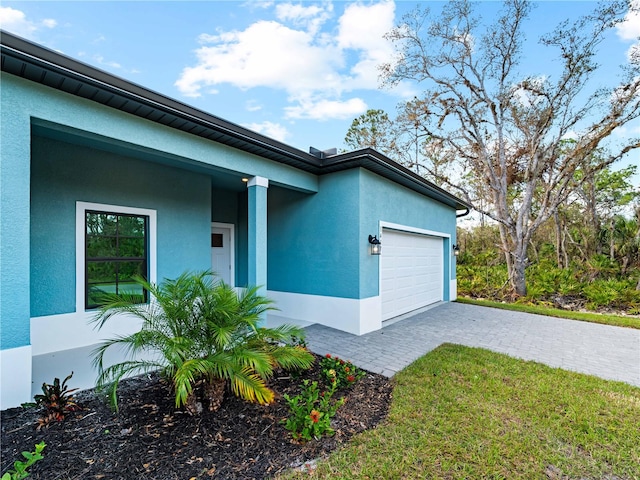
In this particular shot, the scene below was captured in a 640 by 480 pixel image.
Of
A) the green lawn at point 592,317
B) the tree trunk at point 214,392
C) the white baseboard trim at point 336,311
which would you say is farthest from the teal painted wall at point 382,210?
the tree trunk at point 214,392

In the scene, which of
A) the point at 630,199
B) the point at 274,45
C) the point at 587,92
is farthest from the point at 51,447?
the point at 630,199

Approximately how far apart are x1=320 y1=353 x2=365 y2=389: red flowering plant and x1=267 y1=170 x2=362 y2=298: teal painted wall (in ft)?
7.16

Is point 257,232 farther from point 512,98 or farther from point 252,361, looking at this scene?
point 512,98

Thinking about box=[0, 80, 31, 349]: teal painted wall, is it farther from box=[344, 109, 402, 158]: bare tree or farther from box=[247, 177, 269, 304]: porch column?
box=[344, 109, 402, 158]: bare tree

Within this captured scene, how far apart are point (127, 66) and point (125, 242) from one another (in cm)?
374

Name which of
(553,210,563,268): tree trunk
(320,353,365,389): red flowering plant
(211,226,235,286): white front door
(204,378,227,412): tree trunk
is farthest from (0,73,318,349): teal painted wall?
(553,210,563,268): tree trunk

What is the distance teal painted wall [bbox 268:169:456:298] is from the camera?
Result: 241 inches

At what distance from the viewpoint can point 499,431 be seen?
2877mm

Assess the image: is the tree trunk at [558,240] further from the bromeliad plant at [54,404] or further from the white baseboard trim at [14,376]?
the white baseboard trim at [14,376]

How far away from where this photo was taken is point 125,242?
18.3 ft

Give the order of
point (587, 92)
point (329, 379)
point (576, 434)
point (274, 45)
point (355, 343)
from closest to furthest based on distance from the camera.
Result: point (576, 434)
point (329, 379)
point (355, 343)
point (274, 45)
point (587, 92)

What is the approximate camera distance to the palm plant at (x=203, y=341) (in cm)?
281

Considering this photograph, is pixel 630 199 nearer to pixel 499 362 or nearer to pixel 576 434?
pixel 499 362

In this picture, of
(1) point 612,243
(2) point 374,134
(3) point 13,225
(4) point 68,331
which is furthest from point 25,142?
(1) point 612,243
